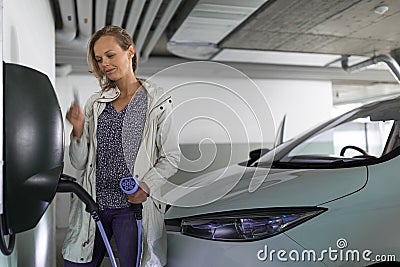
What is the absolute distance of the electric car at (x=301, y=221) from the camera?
161 cm

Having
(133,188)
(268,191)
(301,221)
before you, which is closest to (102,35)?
(133,188)

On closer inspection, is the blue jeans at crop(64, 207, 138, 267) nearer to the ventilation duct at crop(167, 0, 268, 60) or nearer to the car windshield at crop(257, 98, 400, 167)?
the car windshield at crop(257, 98, 400, 167)

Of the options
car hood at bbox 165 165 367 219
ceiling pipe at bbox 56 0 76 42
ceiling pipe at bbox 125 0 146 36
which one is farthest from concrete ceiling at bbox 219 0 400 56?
car hood at bbox 165 165 367 219

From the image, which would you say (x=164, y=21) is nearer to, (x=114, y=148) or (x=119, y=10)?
(x=119, y=10)

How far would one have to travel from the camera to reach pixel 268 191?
1.75 m

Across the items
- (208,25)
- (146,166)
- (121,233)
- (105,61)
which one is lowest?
(121,233)

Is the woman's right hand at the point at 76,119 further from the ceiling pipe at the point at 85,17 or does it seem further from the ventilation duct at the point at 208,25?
the ventilation duct at the point at 208,25

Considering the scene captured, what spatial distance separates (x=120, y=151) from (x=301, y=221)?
28.3 inches

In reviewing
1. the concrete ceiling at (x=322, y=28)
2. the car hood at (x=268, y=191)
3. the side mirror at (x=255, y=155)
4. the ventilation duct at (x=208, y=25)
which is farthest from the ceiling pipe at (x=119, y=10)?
the car hood at (x=268, y=191)

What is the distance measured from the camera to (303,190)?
1714 mm

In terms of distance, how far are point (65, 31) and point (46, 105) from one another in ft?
11.3

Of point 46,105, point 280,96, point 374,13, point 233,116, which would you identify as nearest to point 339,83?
point 280,96

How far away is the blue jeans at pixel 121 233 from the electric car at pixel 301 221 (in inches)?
7.7

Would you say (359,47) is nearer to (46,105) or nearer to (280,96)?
(280,96)
